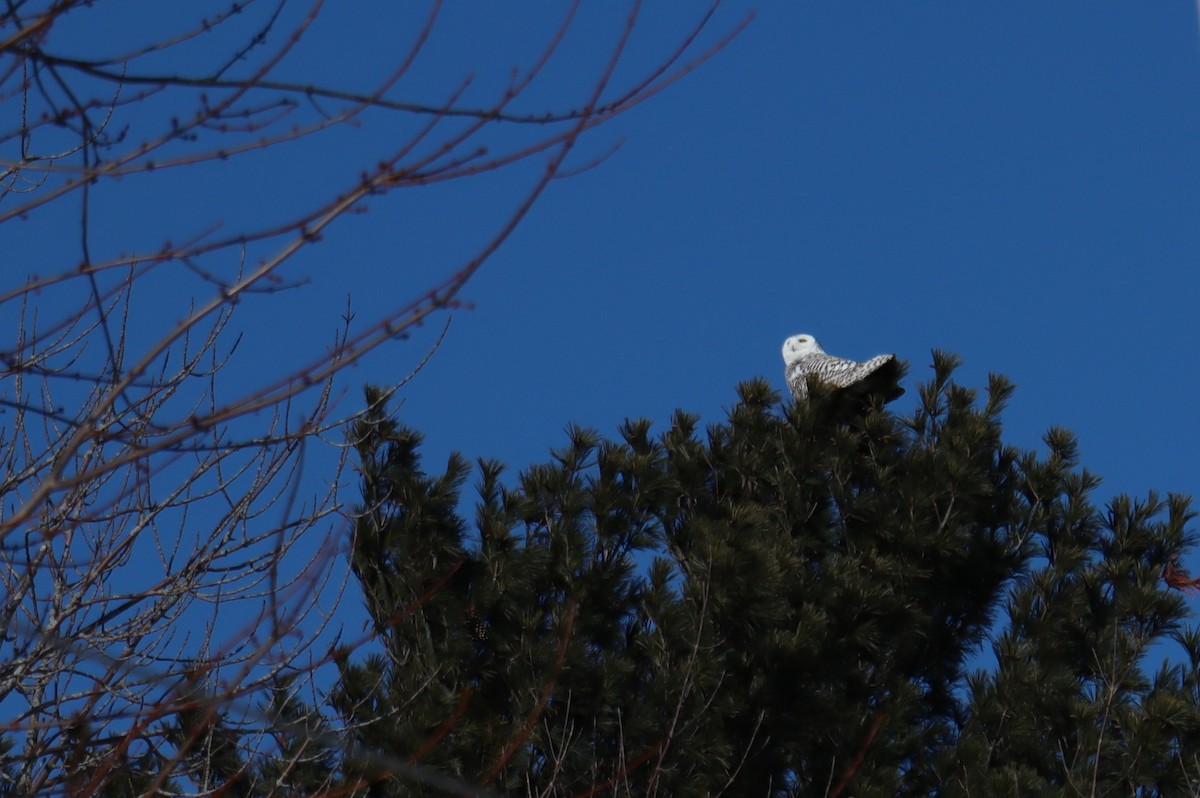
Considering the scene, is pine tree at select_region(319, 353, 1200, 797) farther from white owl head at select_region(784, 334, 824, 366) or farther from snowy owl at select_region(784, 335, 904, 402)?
white owl head at select_region(784, 334, 824, 366)

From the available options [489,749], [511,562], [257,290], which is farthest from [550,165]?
[511,562]

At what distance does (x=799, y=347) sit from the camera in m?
12.1

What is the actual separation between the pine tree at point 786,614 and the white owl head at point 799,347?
147 cm

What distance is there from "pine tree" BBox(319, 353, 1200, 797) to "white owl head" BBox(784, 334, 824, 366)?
147cm

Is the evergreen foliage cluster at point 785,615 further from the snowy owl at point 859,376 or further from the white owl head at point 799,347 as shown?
the white owl head at point 799,347

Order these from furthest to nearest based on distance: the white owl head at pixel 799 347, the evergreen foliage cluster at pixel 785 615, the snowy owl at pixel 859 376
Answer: the white owl head at pixel 799 347, the snowy owl at pixel 859 376, the evergreen foliage cluster at pixel 785 615

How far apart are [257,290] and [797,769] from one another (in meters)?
6.74

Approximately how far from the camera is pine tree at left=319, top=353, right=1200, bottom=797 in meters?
8.20

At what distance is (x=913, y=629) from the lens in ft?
31.4

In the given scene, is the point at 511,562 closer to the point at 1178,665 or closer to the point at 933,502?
the point at 933,502

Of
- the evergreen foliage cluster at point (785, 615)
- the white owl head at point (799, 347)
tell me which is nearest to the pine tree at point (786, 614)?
the evergreen foliage cluster at point (785, 615)

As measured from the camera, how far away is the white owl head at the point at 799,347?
11731mm

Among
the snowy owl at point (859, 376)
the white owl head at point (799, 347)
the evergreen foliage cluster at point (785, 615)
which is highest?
the white owl head at point (799, 347)


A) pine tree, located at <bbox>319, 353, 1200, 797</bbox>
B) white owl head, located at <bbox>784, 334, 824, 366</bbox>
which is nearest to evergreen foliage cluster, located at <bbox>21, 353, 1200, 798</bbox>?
pine tree, located at <bbox>319, 353, 1200, 797</bbox>
